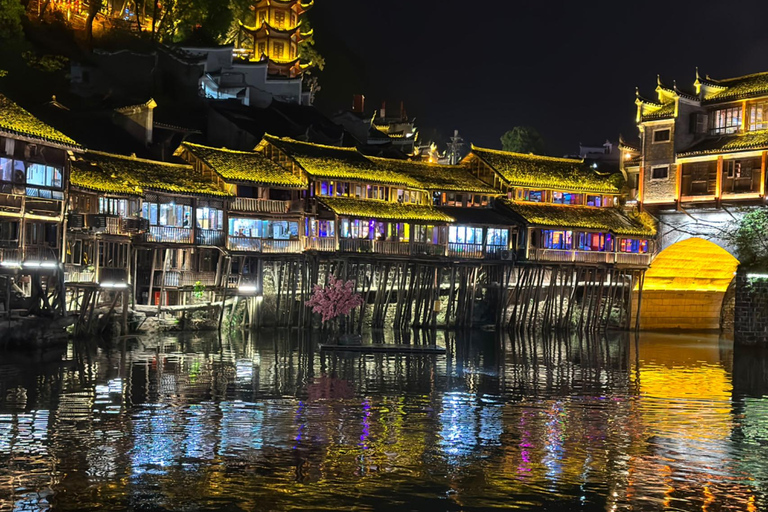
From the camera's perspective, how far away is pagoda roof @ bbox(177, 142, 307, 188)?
59.7m

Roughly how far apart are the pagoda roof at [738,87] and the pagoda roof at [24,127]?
138 ft

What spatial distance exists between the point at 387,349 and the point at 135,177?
1670 centimetres

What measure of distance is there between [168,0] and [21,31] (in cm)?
1640

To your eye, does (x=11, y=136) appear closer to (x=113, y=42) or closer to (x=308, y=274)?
(x=308, y=274)

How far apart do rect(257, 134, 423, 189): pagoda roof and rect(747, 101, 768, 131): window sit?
21689mm

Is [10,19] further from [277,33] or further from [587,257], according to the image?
[587,257]

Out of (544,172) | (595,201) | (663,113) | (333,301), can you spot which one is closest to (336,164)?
(333,301)

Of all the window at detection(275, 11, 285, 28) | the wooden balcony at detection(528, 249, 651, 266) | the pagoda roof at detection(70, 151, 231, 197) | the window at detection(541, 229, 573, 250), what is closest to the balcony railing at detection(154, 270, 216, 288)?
the pagoda roof at detection(70, 151, 231, 197)

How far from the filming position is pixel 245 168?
60969 millimetres

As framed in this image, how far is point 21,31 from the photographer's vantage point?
77.1m

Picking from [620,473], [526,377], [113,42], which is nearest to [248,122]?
[113,42]

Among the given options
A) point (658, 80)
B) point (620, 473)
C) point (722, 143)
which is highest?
point (658, 80)

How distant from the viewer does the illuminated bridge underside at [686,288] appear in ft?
246

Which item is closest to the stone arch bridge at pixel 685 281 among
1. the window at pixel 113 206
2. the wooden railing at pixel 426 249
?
the wooden railing at pixel 426 249
